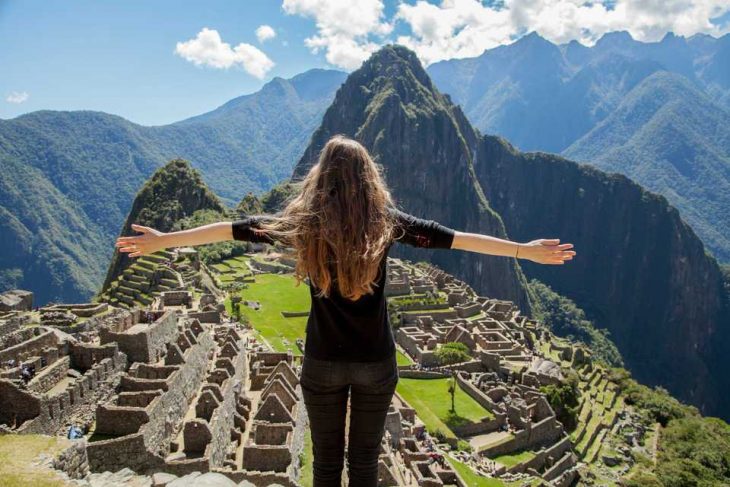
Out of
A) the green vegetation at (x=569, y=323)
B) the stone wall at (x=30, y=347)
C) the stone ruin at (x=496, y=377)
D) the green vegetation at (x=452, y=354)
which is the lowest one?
the green vegetation at (x=569, y=323)

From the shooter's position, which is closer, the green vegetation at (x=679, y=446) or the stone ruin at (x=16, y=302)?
the stone ruin at (x=16, y=302)

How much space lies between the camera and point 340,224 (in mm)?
3896

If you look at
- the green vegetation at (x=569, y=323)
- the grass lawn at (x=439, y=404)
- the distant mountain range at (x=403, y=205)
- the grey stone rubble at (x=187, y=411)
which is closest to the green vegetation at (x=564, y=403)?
the grey stone rubble at (x=187, y=411)

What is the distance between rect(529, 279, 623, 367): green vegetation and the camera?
12391cm

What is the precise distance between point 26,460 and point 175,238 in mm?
5722

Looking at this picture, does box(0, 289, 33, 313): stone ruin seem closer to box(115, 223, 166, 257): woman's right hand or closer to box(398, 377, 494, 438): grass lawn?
box(398, 377, 494, 438): grass lawn

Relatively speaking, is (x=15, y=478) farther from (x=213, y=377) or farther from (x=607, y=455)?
(x=607, y=455)

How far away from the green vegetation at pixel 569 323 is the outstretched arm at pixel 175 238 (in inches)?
4846

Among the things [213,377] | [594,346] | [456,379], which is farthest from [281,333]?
[594,346]

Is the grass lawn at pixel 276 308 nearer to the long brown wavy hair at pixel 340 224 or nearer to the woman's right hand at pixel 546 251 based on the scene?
the woman's right hand at pixel 546 251

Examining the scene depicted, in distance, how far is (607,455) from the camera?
1320 inches

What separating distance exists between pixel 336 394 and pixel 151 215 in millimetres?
89853

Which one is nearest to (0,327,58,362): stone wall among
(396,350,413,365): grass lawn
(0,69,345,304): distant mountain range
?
(396,350,413,365): grass lawn

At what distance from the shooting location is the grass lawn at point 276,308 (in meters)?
34.8
